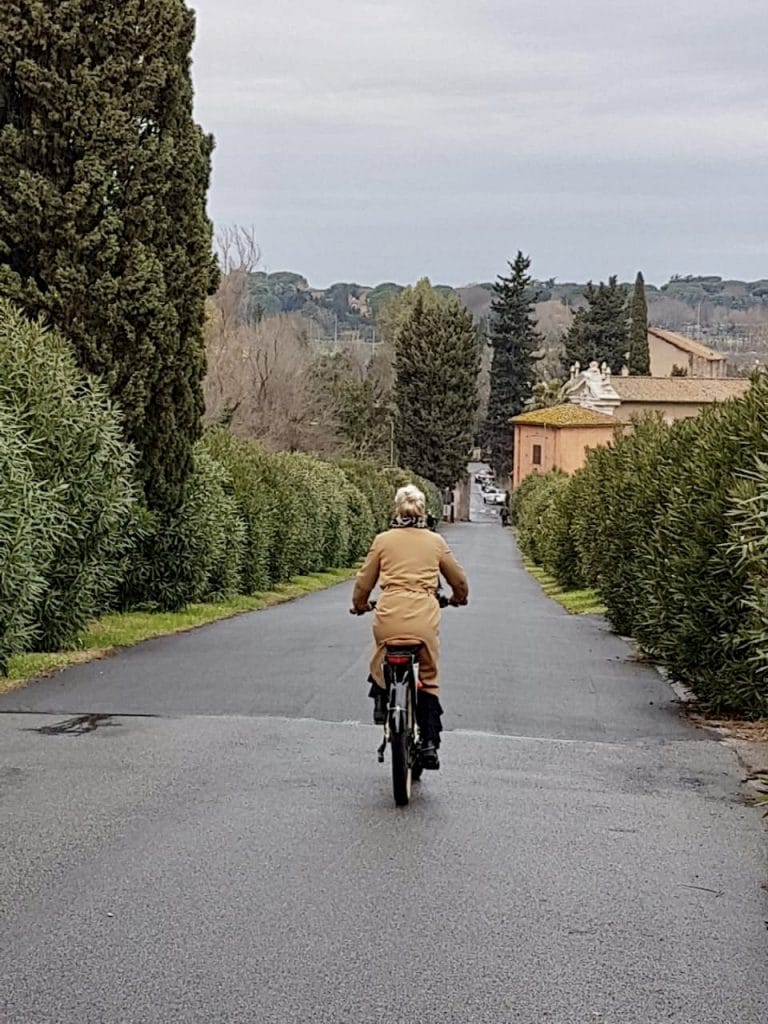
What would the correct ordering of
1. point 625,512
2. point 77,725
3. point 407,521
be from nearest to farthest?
point 407,521, point 77,725, point 625,512

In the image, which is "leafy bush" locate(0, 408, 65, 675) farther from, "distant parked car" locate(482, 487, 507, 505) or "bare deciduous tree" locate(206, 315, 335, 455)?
"distant parked car" locate(482, 487, 507, 505)

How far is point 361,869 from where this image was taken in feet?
22.0

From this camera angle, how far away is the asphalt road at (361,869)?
5.06 meters

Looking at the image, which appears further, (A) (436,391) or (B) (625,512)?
(A) (436,391)

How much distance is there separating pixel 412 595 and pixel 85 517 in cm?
875

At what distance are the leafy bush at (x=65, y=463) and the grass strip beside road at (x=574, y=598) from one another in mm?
11287

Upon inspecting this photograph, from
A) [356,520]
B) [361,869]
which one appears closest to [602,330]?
[356,520]

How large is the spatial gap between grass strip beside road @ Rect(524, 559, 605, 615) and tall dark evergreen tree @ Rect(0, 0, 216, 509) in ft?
32.4

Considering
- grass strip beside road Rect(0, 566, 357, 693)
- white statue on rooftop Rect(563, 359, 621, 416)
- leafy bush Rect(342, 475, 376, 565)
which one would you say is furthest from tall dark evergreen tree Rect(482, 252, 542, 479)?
grass strip beside road Rect(0, 566, 357, 693)

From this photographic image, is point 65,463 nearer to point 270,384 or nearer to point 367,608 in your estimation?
point 367,608

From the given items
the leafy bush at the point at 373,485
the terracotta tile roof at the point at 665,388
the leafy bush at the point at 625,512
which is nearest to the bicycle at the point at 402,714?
the leafy bush at the point at 625,512

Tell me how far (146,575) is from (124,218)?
5809mm

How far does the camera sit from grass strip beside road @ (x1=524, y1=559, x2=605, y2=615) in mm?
27797

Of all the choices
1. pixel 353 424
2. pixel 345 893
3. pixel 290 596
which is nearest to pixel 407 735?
pixel 345 893
